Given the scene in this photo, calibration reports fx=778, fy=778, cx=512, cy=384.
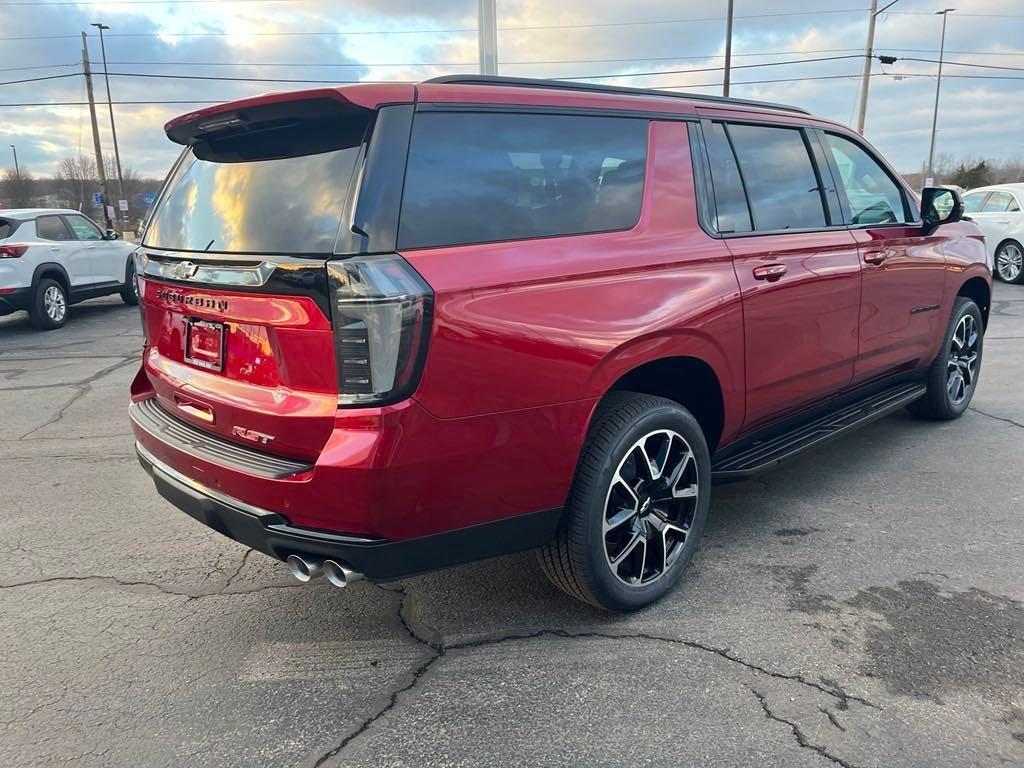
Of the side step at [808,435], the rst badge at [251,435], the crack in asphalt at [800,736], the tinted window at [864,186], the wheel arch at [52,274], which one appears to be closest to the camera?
the crack in asphalt at [800,736]

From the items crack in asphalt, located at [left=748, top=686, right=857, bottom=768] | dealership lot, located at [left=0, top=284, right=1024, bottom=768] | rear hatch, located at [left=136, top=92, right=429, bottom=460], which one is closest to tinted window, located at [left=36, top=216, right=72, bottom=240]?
dealership lot, located at [left=0, top=284, right=1024, bottom=768]

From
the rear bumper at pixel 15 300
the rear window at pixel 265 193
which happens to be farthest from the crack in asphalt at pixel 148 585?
the rear bumper at pixel 15 300

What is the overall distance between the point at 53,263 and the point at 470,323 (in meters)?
10.8

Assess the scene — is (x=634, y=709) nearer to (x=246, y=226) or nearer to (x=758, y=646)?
(x=758, y=646)

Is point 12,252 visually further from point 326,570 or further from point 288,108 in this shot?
point 326,570

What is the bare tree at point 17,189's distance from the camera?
55.7 m

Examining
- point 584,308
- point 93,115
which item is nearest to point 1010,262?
point 584,308

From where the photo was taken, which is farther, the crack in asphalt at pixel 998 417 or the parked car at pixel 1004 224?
the parked car at pixel 1004 224

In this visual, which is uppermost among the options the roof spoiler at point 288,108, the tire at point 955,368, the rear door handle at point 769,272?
the roof spoiler at point 288,108

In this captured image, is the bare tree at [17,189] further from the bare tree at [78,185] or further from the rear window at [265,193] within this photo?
the rear window at [265,193]

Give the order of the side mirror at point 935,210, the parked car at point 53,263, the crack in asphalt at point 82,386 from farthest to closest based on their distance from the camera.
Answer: the parked car at point 53,263, the crack in asphalt at point 82,386, the side mirror at point 935,210

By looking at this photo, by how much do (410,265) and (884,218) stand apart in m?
3.25

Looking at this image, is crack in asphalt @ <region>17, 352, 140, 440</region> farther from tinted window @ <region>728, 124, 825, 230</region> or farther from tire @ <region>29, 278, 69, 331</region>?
tinted window @ <region>728, 124, 825, 230</region>

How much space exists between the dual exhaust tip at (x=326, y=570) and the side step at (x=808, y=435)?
167 cm
